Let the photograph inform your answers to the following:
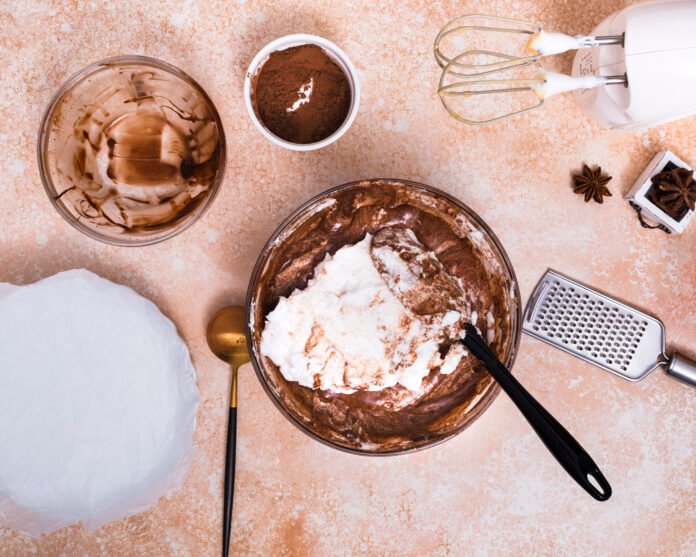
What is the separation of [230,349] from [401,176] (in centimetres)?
55

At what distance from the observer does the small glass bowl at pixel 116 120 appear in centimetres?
109

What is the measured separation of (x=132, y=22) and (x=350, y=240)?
2.33ft

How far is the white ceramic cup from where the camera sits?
1.06 metres

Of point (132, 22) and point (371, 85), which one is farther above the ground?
point (132, 22)

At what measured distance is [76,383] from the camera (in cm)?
117

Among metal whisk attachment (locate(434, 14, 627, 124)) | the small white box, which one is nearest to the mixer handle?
metal whisk attachment (locate(434, 14, 627, 124))

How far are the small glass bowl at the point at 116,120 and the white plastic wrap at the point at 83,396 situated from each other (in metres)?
0.14

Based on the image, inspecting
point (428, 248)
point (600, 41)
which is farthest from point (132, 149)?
point (600, 41)

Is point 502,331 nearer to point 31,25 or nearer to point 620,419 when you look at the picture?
point 620,419

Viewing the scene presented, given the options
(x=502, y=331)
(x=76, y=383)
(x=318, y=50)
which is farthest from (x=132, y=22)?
(x=502, y=331)

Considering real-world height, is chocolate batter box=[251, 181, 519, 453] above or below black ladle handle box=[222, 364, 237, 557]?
above

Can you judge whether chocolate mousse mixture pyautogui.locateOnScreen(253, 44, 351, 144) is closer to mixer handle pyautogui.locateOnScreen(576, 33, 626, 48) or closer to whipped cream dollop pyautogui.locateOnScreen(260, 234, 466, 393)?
whipped cream dollop pyautogui.locateOnScreen(260, 234, 466, 393)

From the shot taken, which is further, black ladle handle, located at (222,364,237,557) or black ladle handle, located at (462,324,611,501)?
black ladle handle, located at (222,364,237,557)

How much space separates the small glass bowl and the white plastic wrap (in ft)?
0.46
